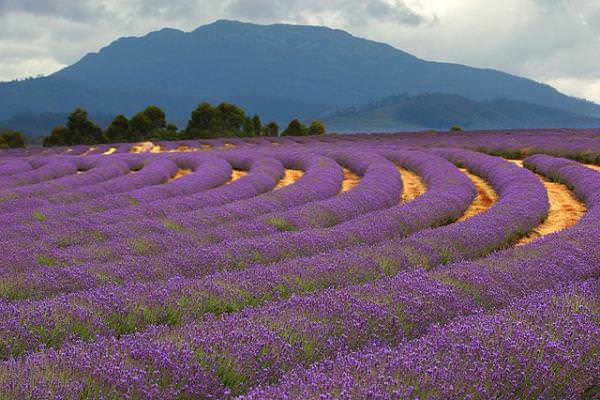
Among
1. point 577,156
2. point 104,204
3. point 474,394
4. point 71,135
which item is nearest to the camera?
point 474,394

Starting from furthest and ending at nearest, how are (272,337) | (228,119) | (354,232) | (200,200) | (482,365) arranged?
1. (228,119)
2. (200,200)
3. (354,232)
4. (272,337)
5. (482,365)

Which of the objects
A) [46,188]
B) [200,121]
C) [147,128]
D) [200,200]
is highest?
[200,200]

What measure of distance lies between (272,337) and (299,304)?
0.70 meters

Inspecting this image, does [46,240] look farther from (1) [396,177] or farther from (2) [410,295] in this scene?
(1) [396,177]

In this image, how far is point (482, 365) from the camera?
3785 mm

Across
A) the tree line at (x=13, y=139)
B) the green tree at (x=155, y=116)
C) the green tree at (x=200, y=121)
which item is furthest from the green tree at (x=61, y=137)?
the green tree at (x=200, y=121)

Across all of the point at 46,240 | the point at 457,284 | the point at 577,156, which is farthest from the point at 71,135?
the point at 457,284

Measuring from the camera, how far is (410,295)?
5.25 m

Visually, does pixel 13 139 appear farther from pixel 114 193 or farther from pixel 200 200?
pixel 200 200

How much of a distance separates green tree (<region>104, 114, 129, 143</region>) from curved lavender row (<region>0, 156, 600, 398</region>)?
217ft

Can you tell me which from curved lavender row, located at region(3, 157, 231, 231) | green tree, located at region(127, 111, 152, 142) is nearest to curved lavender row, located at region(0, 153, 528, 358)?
curved lavender row, located at region(3, 157, 231, 231)

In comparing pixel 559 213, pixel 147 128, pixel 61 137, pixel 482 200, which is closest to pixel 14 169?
pixel 482 200

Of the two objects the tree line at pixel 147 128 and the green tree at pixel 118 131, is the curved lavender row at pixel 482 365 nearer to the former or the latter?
the tree line at pixel 147 128

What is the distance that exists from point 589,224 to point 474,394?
19.2ft
